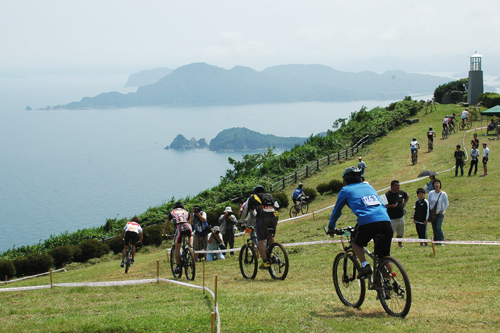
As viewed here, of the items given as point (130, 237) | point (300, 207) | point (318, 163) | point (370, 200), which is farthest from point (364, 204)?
point (318, 163)

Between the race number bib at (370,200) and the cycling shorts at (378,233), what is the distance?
28 cm

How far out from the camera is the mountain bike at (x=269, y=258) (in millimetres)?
9672

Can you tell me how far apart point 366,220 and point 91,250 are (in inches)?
910

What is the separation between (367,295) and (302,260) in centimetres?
502

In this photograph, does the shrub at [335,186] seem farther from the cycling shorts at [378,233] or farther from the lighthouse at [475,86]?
the lighthouse at [475,86]

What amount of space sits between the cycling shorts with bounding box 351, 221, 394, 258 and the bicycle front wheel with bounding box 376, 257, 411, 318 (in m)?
0.17

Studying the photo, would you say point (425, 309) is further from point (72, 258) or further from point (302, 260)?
point (72, 258)

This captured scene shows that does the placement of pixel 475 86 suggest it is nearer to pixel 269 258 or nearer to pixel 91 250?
pixel 91 250

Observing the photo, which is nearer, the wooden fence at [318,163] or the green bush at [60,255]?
the green bush at [60,255]

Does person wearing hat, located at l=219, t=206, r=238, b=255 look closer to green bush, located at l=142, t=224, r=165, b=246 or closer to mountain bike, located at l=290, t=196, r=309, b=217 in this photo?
mountain bike, located at l=290, t=196, r=309, b=217

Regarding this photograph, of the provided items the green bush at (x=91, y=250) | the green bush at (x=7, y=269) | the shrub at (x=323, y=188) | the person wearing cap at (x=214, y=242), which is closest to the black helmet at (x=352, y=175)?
the person wearing cap at (x=214, y=242)

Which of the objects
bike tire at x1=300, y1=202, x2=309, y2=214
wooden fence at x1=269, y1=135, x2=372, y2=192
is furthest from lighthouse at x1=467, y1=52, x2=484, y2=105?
bike tire at x1=300, y1=202, x2=309, y2=214

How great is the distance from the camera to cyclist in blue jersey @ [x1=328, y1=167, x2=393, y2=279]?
6.14 meters

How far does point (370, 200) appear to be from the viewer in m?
6.21
